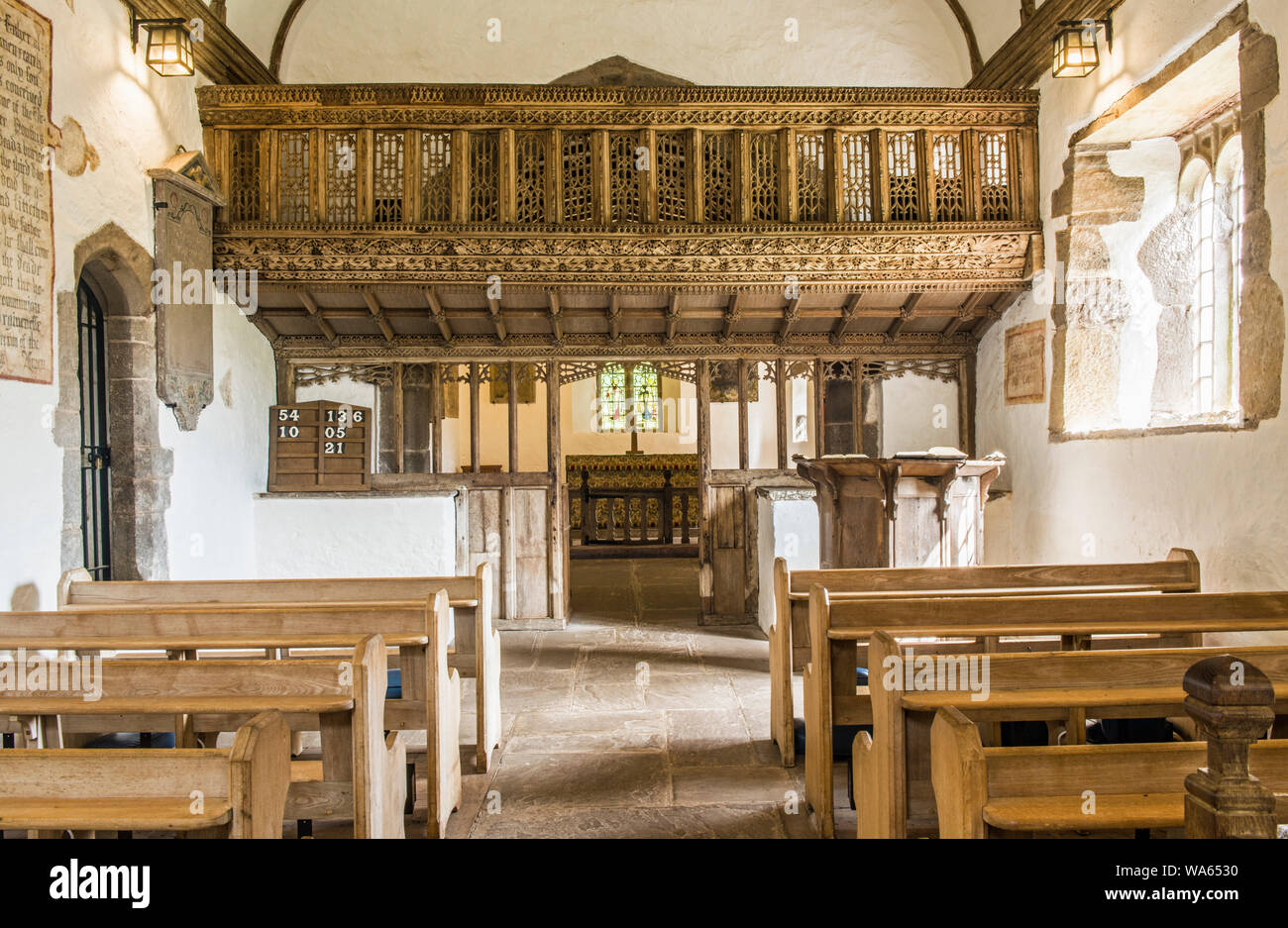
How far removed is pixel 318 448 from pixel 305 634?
4364 millimetres

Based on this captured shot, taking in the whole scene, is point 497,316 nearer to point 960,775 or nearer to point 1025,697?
point 1025,697

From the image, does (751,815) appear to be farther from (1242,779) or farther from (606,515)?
(606,515)

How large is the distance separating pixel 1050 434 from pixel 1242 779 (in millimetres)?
5335

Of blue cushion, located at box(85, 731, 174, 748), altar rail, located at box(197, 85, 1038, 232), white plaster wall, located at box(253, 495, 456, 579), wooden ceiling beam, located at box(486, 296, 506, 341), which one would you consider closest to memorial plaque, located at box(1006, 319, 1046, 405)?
altar rail, located at box(197, 85, 1038, 232)

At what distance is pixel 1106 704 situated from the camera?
233cm

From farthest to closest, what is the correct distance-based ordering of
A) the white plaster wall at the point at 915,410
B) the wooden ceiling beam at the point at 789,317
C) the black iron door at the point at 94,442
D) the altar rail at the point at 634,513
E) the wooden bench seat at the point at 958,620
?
the altar rail at the point at 634,513, the white plaster wall at the point at 915,410, the wooden ceiling beam at the point at 789,317, the black iron door at the point at 94,442, the wooden bench seat at the point at 958,620

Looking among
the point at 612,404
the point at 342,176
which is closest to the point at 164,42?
the point at 342,176

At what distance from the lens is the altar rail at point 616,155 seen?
6.28m

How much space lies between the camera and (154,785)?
6.03 ft

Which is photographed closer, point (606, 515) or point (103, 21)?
point (103, 21)

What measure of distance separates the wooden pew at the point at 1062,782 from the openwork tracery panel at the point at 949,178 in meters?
5.37

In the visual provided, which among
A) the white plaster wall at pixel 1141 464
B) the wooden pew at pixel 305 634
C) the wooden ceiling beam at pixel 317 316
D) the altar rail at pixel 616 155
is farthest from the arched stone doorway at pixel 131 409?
the white plaster wall at pixel 1141 464

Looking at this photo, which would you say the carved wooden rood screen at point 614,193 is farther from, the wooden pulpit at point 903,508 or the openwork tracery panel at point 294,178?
the wooden pulpit at point 903,508
